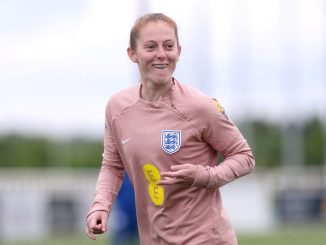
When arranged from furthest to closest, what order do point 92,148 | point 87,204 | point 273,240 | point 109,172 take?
point 92,148 → point 87,204 → point 273,240 → point 109,172

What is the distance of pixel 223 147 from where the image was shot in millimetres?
6070

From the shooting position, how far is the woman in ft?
19.7

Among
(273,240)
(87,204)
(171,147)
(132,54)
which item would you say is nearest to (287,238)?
(273,240)

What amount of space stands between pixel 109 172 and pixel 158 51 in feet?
2.85

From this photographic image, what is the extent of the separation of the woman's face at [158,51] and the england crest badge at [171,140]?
30 centimetres

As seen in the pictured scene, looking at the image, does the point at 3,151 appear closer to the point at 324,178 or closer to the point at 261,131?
the point at 261,131

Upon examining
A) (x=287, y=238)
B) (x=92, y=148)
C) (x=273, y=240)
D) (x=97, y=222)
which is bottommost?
(x=92, y=148)

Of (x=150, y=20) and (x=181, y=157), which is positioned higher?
(x=150, y=20)

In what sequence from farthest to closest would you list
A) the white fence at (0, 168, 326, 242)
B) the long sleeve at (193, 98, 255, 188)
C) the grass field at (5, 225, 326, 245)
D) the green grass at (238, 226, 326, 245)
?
1. the white fence at (0, 168, 326, 242)
2. the grass field at (5, 225, 326, 245)
3. the green grass at (238, 226, 326, 245)
4. the long sleeve at (193, 98, 255, 188)

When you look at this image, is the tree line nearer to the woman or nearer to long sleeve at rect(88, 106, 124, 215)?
long sleeve at rect(88, 106, 124, 215)

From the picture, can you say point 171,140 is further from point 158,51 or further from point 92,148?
point 92,148

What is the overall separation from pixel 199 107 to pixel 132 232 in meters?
6.03

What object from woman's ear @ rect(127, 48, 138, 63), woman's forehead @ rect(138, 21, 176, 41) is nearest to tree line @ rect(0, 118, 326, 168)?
woman's ear @ rect(127, 48, 138, 63)

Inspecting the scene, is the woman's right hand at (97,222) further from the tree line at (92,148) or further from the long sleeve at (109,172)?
the tree line at (92,148)
